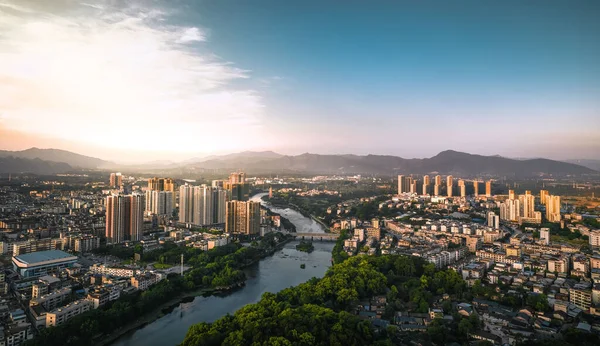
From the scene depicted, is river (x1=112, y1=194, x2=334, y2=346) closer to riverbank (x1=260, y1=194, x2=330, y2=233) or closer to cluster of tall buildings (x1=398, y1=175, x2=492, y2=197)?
riverbank (x1=260, y1=194, x2=330, y2=233)

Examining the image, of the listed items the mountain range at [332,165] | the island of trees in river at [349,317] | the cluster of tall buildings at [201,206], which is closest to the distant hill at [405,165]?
the mountain range at [332,165]

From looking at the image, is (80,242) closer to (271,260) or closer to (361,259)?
(271,260)

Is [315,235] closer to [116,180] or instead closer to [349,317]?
[349,317]

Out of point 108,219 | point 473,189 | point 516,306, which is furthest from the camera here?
point 473,189

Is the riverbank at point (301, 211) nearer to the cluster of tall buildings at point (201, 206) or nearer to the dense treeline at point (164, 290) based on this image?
the cluster of tall buildings at point (201, 206)

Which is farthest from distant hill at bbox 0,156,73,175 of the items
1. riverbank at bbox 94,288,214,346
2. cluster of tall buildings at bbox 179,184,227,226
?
riverbank at bbox 94,288,214,346

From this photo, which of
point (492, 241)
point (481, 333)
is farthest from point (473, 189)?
point (481, 333)

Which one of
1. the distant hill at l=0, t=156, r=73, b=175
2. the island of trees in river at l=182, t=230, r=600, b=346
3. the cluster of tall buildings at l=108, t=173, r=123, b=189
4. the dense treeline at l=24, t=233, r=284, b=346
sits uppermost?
the distant hill at l=0, t=156, r=73, b=175
